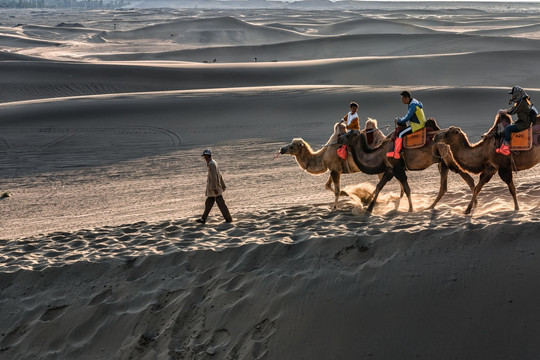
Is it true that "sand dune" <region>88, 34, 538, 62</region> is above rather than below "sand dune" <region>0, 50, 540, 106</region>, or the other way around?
above

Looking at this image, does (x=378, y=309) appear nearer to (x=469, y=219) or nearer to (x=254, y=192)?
(x=469, y=219)

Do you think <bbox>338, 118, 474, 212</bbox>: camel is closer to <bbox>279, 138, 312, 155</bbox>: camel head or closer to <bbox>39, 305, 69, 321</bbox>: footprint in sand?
<bbox>279, 138, 312, 155</bbox>: camel head

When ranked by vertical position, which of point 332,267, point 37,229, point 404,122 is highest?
point 404,122

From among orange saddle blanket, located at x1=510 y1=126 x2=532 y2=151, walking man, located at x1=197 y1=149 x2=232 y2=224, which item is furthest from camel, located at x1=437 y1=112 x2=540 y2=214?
walking man, located at x1=197 y1=149 x2=232 y2=224

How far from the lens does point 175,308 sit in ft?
25.7

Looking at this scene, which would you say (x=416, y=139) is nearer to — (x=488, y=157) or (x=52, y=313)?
(x=488, y=157)

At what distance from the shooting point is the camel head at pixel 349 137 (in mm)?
11398

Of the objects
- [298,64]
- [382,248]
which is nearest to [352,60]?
[298,64]

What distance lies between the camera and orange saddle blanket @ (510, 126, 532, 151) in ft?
31.4

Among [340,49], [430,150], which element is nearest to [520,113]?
[430,150]

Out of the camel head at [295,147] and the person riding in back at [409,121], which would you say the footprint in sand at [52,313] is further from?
the person riding in back at [409,121]

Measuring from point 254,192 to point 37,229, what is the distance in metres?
4.98

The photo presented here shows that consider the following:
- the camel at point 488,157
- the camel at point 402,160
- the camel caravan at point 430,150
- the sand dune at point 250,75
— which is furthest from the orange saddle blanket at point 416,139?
the sand dune at point 250,75

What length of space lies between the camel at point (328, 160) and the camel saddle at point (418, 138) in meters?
1.48
